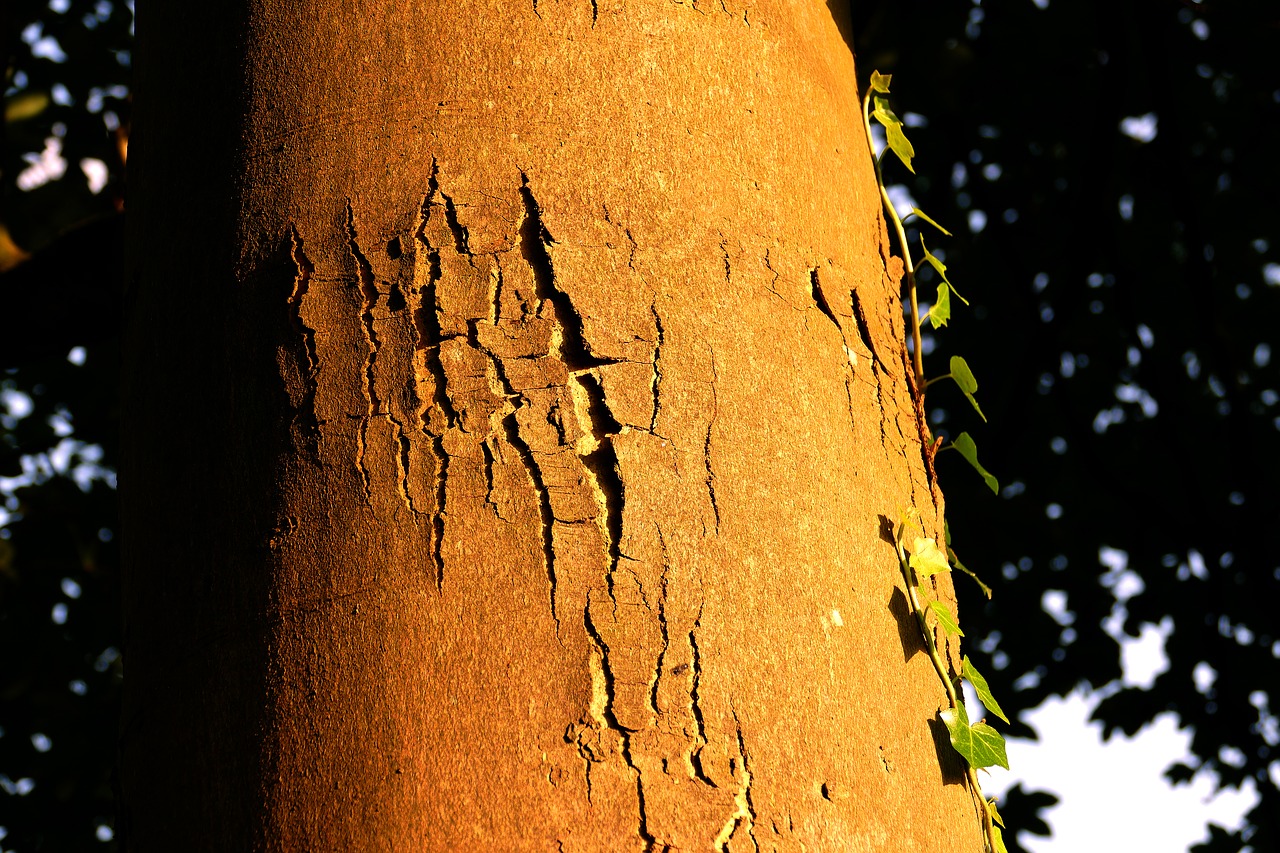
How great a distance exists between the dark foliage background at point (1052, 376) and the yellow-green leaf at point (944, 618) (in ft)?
9.10

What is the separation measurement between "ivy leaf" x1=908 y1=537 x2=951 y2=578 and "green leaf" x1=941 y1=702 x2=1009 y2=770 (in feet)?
0.41

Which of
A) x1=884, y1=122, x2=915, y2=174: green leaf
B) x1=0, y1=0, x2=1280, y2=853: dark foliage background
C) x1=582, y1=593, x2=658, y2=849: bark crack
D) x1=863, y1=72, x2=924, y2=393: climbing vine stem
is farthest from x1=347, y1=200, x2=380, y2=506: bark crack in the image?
x1=0, y1=0, x2=1280, y2=853: dark foliage background

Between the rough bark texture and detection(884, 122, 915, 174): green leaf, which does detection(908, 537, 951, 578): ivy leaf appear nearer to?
the rough bark texture

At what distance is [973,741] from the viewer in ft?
3.07

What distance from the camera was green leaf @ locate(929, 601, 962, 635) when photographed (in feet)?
3.13

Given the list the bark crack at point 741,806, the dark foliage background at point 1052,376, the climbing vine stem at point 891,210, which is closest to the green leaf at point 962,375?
the climbing vine stem at point 891,210

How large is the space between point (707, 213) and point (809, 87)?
0.27 m

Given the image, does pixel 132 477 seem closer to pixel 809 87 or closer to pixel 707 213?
pixel 707 213

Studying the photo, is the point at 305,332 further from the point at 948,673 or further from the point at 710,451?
the point at 948,673

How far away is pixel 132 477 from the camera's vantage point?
3.17 ft

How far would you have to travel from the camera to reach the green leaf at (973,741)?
0.92 m

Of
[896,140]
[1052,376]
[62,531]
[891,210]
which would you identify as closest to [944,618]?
[891,210]

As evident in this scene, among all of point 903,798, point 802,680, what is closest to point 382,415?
point 802,680

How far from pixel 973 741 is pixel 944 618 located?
4.4 inches
